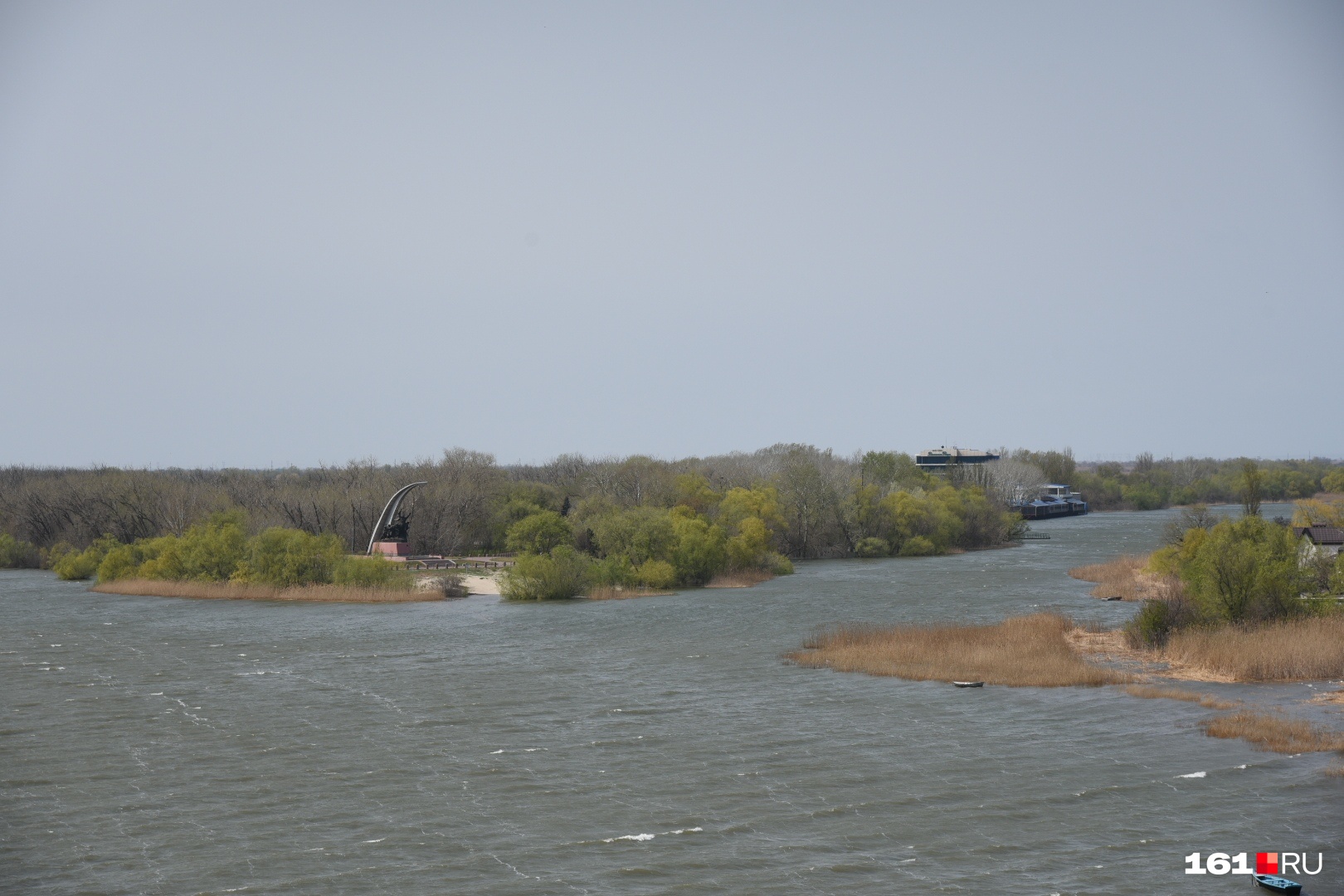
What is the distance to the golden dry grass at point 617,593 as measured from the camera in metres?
66.1

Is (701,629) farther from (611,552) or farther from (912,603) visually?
(611,552)

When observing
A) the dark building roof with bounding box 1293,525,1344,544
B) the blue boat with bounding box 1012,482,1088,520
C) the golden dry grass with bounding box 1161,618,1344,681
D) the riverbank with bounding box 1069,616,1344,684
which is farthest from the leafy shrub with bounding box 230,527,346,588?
the blue boat with bounding box 1012,482,1088,520

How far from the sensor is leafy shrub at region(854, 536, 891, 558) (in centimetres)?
9969

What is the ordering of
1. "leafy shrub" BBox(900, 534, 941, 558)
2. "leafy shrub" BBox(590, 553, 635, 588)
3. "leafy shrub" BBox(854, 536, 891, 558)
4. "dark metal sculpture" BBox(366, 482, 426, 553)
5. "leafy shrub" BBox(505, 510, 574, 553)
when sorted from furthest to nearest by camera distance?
"leafy shrub" BBox(900, 534, 941, 558) → "leafy shrub" BBox(854, 536, 891, 558) → "dark metal sculpture" BBox(366, 482, 426, 553) → "leafy shrub" BBox(505, 510, 574, 553) → "leafy shrub" BBox(590, 553, 635, 588)

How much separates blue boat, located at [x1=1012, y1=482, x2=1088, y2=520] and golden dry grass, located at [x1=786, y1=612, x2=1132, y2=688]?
4385 inches

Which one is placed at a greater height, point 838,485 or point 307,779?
point 838,485

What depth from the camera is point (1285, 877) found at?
60.5 ft

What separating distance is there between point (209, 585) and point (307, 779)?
4835 cm

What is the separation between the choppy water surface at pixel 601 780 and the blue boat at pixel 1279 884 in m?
0.57

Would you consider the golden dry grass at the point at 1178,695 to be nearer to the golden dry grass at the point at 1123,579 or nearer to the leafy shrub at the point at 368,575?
the golden dry grass at the point at 1123,579

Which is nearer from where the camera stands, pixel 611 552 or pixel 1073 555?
pixel 611 552

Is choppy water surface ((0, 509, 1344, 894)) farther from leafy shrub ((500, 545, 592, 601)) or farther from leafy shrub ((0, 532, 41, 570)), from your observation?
leafy shrub ((0, 532, 41, 570))

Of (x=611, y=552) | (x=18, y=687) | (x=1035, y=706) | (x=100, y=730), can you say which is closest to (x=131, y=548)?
(x=611, y=552)

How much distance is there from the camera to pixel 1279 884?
17.8 metres
